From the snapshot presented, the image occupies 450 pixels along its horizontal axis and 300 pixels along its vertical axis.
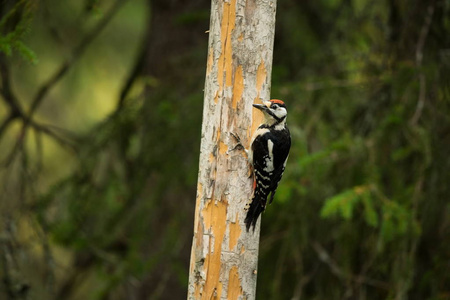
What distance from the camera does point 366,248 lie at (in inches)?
156

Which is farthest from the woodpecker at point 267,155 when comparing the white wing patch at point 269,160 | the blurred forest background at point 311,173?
the blurred forest background at point 311,173

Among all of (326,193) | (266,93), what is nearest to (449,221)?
(326,193)

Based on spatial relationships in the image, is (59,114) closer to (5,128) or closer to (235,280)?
(5,128)

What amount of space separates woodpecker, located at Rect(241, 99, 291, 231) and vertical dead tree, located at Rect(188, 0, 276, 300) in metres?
0.07

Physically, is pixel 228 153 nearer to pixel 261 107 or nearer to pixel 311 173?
pixel 261 107

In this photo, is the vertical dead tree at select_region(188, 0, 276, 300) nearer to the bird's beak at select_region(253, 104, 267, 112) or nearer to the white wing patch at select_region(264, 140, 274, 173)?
the bird's beak at select_region(253, 104, 267, 112)

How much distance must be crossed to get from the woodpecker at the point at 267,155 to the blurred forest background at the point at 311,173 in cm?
36

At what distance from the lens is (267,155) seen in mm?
3059

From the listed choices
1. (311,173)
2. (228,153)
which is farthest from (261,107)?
(311,173)

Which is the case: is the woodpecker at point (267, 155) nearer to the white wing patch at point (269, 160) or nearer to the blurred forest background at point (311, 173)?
the white wing patch at point (269, 160)

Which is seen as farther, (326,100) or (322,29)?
(322,29)

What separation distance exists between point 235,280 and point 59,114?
549 cm

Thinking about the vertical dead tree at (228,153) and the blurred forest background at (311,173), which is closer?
the vertical dead tree at (228,153)

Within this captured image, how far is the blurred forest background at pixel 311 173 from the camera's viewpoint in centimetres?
364
